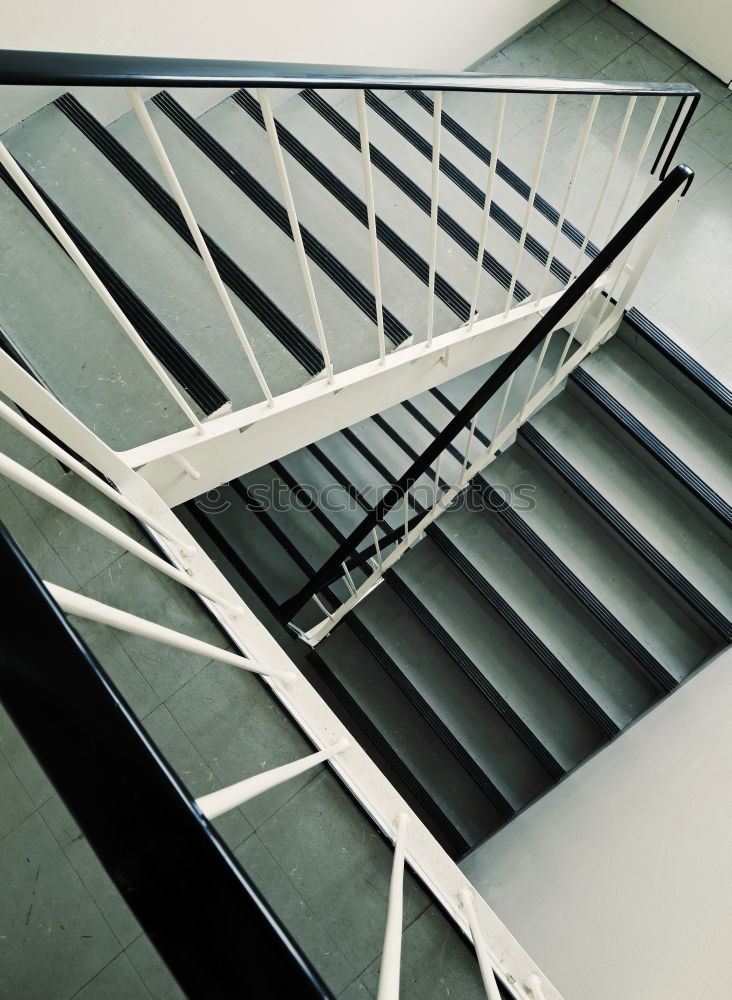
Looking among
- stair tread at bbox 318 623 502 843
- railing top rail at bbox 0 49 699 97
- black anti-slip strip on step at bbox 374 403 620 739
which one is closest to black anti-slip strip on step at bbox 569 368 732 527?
black anti-slip strip on step at bbox 374 403 620 739

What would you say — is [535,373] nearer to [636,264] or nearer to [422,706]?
[636,264]

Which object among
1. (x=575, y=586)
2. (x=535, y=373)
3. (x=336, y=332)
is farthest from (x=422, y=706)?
(x=336, y=332)

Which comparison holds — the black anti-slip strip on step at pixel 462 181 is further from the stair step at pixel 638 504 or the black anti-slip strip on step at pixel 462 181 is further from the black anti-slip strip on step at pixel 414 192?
the stair step at pixel 638 504

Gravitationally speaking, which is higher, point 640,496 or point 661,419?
point 661,419

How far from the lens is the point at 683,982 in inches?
73.0

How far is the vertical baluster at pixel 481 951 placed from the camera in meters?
1.05

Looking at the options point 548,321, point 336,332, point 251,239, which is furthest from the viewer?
point 251,239

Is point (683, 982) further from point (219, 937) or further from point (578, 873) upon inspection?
point (219, 937)

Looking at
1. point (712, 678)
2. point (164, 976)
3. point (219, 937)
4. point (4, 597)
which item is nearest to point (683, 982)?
point (712, 678)

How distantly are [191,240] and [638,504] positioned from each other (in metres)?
1.98

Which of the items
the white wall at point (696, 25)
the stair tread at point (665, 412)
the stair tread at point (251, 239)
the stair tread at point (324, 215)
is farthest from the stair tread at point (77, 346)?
the white wall at point (696, 25)

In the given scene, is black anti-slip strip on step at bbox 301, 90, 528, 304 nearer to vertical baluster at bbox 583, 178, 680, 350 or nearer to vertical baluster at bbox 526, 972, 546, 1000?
vertical baluster at bbox 583, 178, 680, 350

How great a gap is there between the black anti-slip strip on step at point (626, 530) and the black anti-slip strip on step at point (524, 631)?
1.73 ft

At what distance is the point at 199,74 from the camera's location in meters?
0.91
